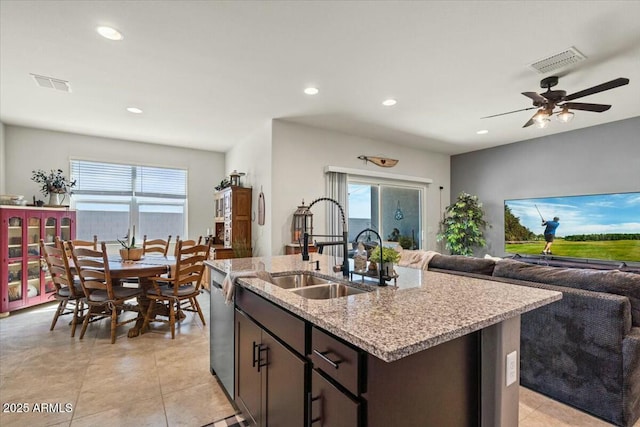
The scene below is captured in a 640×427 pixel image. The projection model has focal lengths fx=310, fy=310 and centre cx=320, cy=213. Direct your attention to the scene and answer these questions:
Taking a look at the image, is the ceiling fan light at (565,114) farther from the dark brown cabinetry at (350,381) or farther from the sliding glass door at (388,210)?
the dark brown cabinetry at (350,381)

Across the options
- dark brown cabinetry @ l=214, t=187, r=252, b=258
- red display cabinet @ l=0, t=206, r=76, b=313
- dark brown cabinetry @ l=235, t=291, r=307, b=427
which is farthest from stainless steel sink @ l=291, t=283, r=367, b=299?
red display cabinet @ l=0, t=206, r=76, b=313

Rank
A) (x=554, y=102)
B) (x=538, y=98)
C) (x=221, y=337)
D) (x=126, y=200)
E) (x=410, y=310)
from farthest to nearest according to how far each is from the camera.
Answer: (x=126, y=200) → (x=554, y=102) → (x=538, y=98) → (x=221, y=337) → (x=410, y=310)

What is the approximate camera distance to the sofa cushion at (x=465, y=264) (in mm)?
2645

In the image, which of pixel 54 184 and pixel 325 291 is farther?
pixel 54 184

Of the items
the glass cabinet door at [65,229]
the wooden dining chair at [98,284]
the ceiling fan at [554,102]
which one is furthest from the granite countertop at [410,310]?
the glass cabinet door at [65,229]

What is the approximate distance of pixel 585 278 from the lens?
84.1 inches

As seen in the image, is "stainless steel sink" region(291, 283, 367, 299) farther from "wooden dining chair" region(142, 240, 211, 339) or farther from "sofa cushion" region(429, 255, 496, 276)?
"wooden dining chair" region(142, 240, 211, 339)

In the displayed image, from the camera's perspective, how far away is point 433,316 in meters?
1.15

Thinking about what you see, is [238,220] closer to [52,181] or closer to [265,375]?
[52,181]

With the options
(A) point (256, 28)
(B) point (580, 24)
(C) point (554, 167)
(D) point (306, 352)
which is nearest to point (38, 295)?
(A) point (256, 28)

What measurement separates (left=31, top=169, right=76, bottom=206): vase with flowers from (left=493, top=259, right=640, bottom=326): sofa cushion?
604 centimetres

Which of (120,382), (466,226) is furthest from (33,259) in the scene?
(466,226)

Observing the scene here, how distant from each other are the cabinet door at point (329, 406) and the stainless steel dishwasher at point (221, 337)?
1038 mm

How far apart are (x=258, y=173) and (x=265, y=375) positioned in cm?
377
